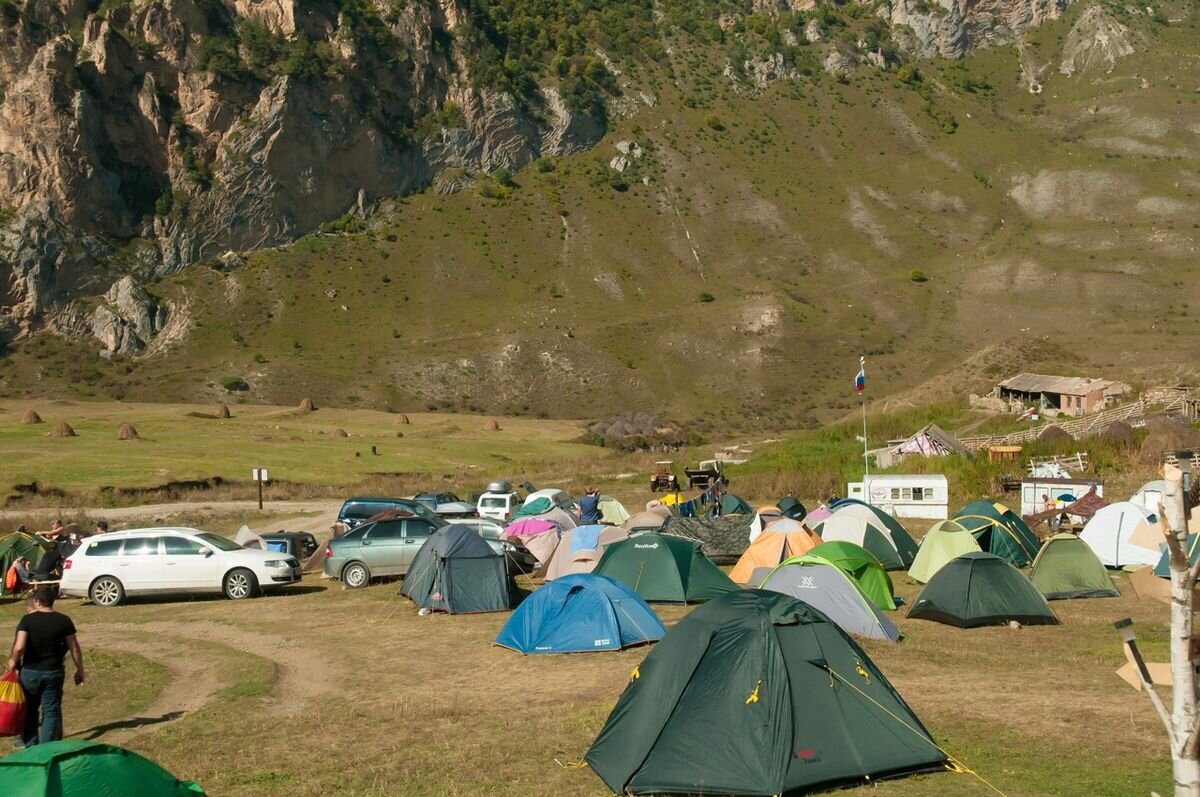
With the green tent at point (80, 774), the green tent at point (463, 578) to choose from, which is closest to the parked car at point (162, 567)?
the green tent at point (463, 578)

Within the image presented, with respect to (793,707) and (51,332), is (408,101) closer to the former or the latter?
(51,332)

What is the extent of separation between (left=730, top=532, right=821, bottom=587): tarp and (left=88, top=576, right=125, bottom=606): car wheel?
12.3 meters

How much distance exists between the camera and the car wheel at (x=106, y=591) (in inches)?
861

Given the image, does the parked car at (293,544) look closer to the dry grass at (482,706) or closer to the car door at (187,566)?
the car door at (187,566)

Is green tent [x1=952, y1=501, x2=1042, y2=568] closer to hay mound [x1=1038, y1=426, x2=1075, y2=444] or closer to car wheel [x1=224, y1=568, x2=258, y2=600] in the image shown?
car wheel [x1=224, y1=568, x2=258, y2=600]

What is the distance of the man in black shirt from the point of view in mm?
10148

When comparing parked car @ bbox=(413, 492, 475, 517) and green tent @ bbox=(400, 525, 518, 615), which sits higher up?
parked car @ bbox=(413, 492, 475, 517)

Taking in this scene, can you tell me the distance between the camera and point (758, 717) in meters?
9.81

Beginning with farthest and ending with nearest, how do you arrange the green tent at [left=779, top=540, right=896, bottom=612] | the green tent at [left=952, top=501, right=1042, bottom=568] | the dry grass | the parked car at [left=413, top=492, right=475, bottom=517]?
1. the parked car at [left=413, top=492, right=475, bottom=517]
2. the green tent at [left=952, top=501, right=1042, bottom=568]
3. the green tent at [left=779, top=540, right=896, bottom=612]
4. the dry grass

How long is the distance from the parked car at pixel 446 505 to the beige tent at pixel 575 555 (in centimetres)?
1143

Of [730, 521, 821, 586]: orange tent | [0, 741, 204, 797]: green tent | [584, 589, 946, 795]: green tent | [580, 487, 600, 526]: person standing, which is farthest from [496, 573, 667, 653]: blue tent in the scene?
[580, 487, 600, 526]: person standing

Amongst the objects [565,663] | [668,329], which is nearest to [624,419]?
[668,329]

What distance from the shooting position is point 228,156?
11625 cm

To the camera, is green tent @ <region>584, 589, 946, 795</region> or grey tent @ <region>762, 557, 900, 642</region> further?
grey tent @ <region>762, 557, 900, 642</region>
